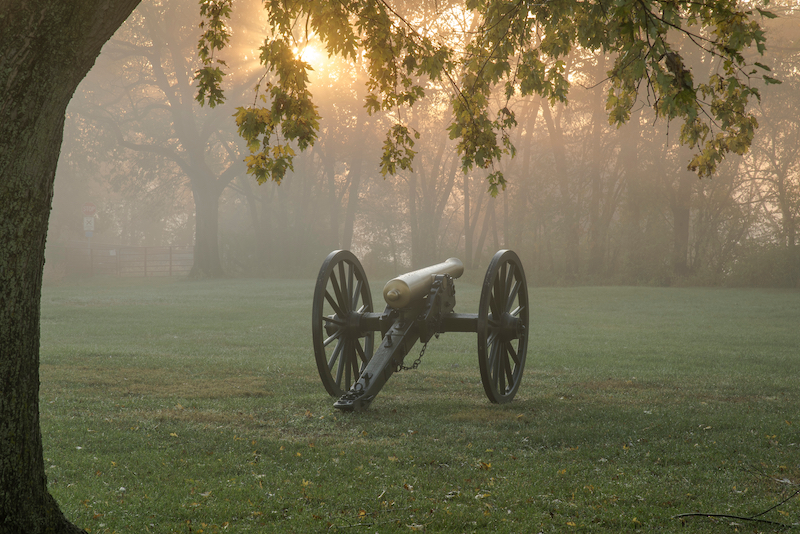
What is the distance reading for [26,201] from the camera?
8.79 ft

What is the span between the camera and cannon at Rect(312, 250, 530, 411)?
19.1 ft

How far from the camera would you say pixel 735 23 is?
13.9 feet

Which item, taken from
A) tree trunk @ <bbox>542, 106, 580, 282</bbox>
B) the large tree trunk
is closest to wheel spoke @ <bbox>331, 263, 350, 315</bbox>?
the large tree trunk

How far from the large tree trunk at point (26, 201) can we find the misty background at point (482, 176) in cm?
1881

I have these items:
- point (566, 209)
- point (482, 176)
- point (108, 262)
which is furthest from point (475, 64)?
point (108, 262)

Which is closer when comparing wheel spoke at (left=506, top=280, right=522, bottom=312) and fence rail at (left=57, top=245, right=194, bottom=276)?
wheel spoke at (left=506, top=280, right=522, bottom=312)

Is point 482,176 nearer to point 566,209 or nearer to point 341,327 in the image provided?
point 566,209

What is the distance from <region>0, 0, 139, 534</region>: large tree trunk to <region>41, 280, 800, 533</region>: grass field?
0.89 metres

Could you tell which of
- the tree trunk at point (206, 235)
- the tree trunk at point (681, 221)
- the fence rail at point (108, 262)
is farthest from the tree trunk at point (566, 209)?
the fence rail at point (108, 262)

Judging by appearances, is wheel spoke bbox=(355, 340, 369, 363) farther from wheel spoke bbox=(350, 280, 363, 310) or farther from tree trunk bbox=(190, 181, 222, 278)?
tree trunk bbox=(190, 181, 222, 278)

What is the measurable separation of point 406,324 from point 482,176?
31576 mm

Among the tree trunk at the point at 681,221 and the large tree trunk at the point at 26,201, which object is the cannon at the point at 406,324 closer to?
the large tree trunk at the point at 26,201

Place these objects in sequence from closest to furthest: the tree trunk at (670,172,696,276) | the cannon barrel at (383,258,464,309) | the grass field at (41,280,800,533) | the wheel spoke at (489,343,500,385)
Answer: the grass field at (41,280,800,533) → the cannon barrel at (383,258,464,309) → the wheel spoke at (489,343,500,385) → the tree trunk at (670,172,696,276)

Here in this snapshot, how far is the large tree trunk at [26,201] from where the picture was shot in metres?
2.62
